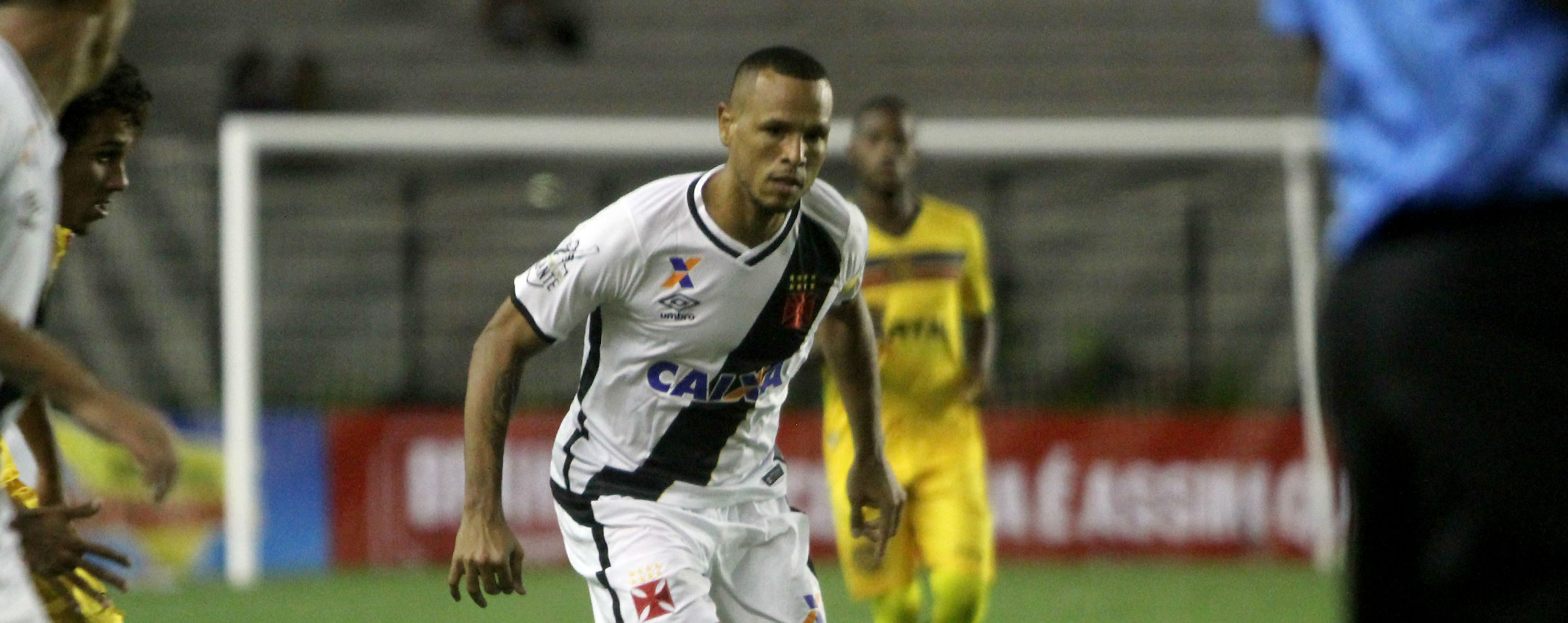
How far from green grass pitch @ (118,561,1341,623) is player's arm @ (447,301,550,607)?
5622 mm

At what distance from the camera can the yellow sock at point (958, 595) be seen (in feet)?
22.7

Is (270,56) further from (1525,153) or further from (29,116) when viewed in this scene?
(1525,153)

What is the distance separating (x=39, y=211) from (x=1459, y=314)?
2075 millimetres

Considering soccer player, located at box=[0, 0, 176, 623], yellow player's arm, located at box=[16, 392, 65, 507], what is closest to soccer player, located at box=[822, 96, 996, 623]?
yellow player's arm, located at box=[16, 392, 65, 507]

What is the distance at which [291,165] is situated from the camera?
1559cm

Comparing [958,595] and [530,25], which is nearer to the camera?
[958,595]

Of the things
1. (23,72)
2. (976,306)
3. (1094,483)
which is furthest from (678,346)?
(1094,483)

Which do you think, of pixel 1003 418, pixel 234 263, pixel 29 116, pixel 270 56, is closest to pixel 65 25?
pixel 29 116

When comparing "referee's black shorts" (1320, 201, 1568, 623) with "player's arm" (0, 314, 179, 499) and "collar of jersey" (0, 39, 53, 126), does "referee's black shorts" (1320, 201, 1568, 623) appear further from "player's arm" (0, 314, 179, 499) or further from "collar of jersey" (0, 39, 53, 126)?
"collar of jersey" (0, 39, 53, 126)

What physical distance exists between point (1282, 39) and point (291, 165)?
358 inches

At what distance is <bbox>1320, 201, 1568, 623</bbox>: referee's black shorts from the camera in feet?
7.45

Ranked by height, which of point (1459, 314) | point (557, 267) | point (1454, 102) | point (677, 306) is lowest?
point (677, 306)

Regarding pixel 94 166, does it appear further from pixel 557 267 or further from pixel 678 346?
pixel 678 346

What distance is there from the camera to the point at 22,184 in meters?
2.87
